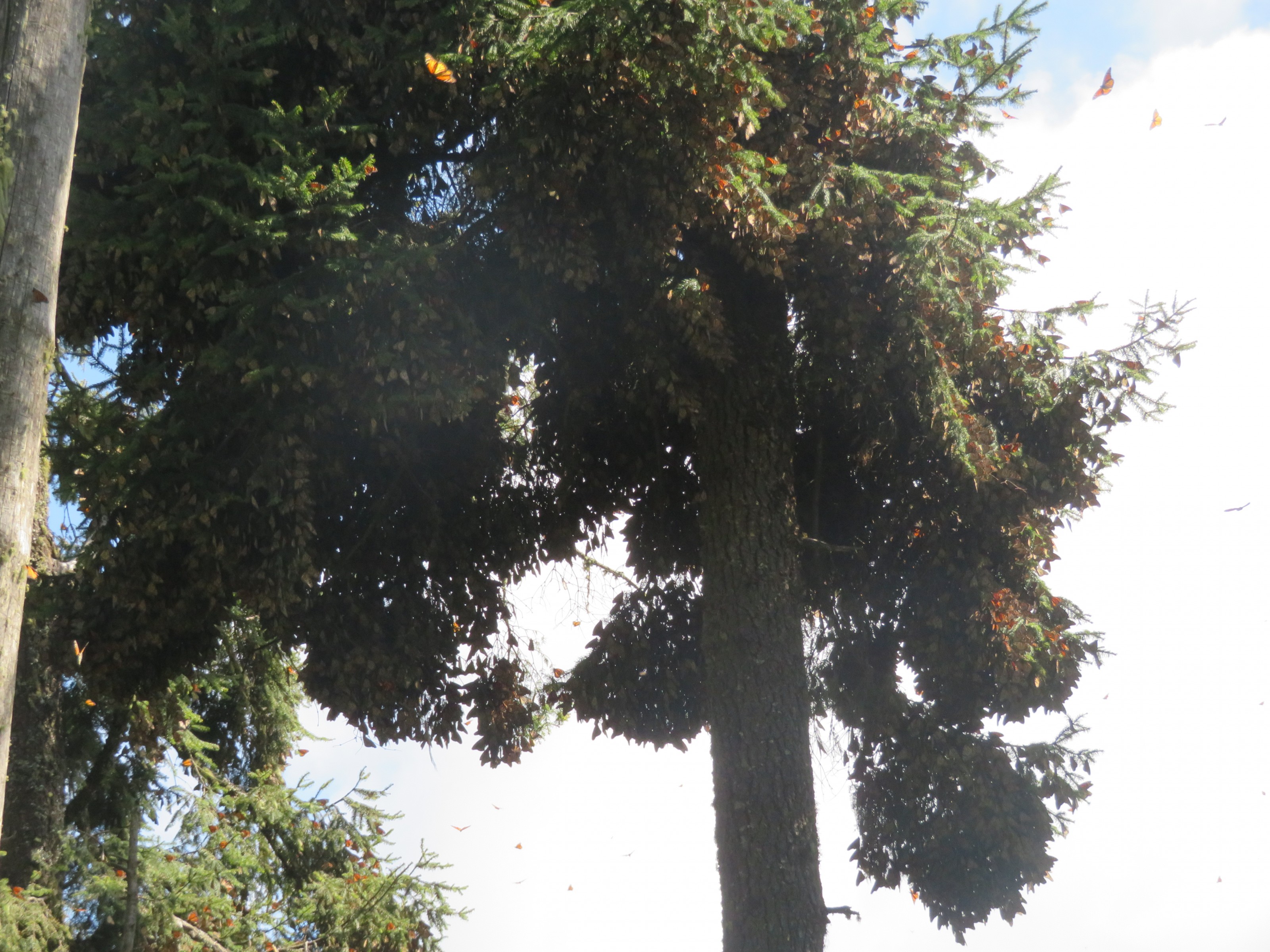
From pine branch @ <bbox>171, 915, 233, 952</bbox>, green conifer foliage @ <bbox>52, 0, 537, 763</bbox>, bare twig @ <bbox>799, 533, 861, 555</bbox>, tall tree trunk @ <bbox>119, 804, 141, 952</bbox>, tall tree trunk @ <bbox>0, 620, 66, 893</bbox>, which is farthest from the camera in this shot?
pine branch @ <bbox>171, 915, 233, 952</bbox>

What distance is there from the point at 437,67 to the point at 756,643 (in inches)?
152

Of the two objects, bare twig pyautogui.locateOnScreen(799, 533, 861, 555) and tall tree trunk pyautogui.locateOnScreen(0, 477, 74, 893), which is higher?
bare twig pyautogui.locateOnScreen(799, 533, 861, 555)

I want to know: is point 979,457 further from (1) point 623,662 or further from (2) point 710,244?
(1) point 623,662

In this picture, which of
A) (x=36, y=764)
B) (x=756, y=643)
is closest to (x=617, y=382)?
(x=756, y=643)

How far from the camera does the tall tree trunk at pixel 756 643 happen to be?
6.07 meters

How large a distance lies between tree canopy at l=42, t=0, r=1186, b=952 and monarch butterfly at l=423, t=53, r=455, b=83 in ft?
0.25

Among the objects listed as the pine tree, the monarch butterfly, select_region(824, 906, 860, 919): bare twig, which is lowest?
select_region(824, 906, 860, 919): bare twig

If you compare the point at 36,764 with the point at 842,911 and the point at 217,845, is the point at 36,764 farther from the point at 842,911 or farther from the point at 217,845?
the point at 842,911

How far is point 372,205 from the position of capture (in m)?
6.95

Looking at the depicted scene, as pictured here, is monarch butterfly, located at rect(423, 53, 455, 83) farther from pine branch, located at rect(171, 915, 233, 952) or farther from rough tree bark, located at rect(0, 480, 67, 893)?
pine branch, located at rect(171, 915, 233, 952)

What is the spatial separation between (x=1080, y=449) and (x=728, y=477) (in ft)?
7.84

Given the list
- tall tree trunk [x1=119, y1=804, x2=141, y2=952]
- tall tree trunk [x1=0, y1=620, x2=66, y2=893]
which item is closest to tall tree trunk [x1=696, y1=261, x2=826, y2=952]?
tall tree trunk [x1=119, y1=804, x2=141, y2=952]

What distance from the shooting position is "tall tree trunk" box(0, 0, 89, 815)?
3.37 meters

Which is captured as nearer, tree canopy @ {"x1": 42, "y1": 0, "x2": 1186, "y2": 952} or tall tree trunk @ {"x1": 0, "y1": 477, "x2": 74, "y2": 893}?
tree canopy @ {"x1": 42, "y1": 0, "x2": 1186, "y2": 952}
